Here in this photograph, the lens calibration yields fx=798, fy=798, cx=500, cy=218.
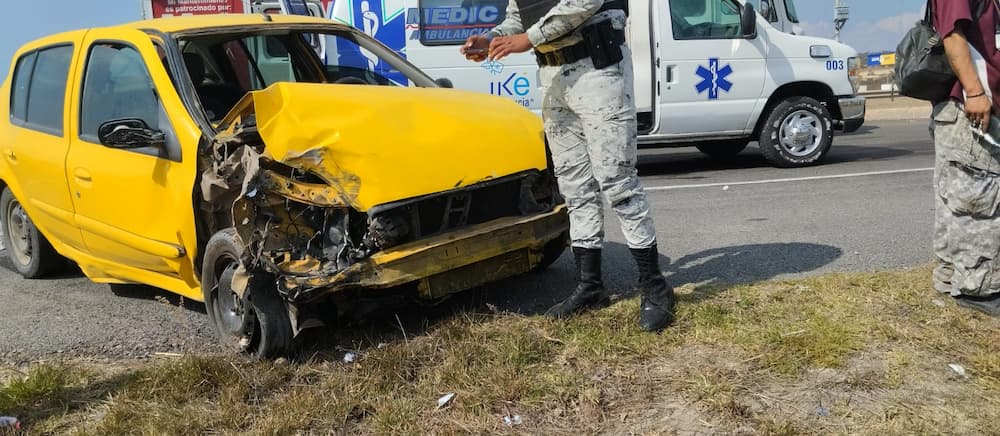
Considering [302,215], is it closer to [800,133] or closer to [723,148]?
[800,133]

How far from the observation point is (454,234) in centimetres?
353

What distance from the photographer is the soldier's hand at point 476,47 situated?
374cm

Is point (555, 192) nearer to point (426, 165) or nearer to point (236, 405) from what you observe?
point (426, 165)

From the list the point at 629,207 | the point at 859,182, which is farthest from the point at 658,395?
the point at 859,182

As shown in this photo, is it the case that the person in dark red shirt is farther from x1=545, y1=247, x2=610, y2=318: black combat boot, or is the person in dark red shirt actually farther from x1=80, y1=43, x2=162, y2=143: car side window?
x1=80, y1=43, x2=162, y2=143: car side window

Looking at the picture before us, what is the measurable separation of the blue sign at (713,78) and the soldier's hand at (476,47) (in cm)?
531

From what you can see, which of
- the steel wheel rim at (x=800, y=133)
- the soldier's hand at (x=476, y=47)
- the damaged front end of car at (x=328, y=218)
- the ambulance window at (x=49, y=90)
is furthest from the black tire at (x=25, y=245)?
the steel wheel rim at (x=800, y=133)

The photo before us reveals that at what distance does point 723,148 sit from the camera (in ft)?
33.6

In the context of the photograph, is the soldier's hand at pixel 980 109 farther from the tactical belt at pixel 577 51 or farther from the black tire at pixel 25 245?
the black tire at pixel 25 245

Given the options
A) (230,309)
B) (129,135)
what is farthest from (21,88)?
(230,309)

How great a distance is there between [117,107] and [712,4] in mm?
6413

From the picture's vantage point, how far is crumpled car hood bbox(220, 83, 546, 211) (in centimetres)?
327

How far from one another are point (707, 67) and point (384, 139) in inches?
236

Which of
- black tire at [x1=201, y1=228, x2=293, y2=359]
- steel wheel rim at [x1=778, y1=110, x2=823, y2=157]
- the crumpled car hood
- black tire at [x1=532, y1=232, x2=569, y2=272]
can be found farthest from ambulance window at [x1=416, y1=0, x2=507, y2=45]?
black tire at [x1=201, y1=228, x2=293, y2=359]
